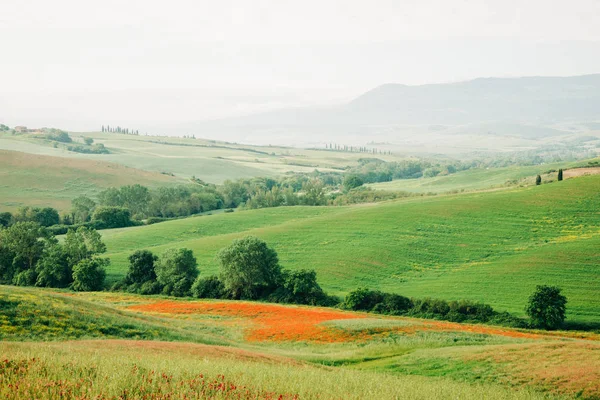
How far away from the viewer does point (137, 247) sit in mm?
87062

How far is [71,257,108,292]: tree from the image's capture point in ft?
221

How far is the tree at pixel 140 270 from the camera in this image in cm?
6903

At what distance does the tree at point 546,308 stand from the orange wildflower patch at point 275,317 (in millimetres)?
13451

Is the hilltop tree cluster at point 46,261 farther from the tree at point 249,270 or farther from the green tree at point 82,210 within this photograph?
Result: the green tree at point 82,210

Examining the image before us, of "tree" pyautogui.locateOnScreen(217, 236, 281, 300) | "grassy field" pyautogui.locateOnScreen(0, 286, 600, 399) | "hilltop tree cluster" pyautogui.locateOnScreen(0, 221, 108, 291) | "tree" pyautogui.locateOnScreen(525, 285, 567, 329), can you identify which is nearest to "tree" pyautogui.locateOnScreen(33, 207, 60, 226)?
"hilltop tree cluster" pyautogui.locateOnScreen(0, 221, 108, 291)

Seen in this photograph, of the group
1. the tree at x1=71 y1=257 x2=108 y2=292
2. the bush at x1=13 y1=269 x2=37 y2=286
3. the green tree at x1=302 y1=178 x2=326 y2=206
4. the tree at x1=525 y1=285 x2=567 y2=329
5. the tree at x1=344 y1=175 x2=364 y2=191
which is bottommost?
the bush at x1=13 y1=269 x2=37 y2=286

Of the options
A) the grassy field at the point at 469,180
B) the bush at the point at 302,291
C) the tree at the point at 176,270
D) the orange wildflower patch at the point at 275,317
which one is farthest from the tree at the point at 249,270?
the grassy field at the point at 469,180

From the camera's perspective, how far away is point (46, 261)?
71375 mm

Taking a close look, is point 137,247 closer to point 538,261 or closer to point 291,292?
point 291,292

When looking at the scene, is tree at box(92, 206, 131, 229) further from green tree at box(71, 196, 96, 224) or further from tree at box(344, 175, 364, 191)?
tree at box(344, 175, 364, 191)

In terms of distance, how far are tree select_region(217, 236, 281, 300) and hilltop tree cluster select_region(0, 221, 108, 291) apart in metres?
16.1

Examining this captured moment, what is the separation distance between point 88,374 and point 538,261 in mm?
59374

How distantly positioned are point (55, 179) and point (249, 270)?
9706 centimetres

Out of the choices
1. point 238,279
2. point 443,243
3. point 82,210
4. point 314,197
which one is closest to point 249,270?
point 238,279
